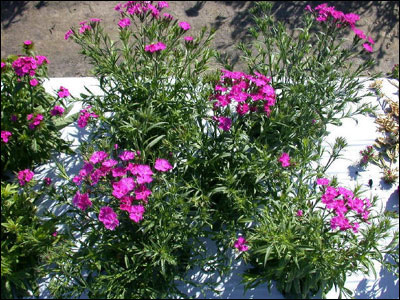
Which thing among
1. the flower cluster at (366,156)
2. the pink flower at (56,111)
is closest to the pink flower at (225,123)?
the pink flower at (56,111)

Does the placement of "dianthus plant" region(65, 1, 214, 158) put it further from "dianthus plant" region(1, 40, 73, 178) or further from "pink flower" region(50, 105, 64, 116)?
"dianthus plant" region(1, 40, 73, 178)

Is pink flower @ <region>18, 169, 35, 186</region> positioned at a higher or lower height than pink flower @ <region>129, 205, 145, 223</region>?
lower

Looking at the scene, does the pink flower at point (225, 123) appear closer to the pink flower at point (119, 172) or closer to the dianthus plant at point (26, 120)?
the pink flower at point (119, 172)

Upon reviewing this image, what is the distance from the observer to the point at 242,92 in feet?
9.57

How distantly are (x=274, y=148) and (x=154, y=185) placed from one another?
3.35 ft

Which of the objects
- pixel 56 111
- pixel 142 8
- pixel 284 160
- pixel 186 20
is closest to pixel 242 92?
pixel 284 160

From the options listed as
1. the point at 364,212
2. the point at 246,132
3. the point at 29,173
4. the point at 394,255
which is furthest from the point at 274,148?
the point at 29,173

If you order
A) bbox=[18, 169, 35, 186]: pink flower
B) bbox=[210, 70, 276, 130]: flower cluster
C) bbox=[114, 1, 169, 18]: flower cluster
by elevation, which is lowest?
bbox=[18, 169, 35, 186]: pink flower

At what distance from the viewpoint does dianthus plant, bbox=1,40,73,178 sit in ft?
11.2

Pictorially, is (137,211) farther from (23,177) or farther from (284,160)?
(23,177)

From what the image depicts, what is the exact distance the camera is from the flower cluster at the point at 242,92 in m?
2.91

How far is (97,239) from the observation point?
9.66ft

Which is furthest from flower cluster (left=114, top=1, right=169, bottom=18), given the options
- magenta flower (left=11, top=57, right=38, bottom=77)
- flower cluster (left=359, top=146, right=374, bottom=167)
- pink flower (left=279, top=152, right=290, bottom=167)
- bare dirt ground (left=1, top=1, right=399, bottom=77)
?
flower cluster (left=359, top=146, right=374, bottom=167)

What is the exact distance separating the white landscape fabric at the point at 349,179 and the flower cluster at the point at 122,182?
89 centimetres
